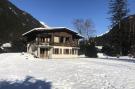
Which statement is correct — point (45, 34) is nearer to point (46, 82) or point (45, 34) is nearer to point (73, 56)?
point (73, 56)

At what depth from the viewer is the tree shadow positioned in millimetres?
30984

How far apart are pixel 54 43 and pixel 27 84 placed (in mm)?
39386

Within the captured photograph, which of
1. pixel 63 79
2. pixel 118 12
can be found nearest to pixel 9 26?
pixel 118 12

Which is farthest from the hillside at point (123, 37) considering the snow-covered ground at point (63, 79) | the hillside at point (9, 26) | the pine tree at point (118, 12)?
the hillside at point (9, 26)

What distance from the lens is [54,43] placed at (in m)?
71.5

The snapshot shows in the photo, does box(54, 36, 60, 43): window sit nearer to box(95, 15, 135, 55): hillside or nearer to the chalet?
the chalet

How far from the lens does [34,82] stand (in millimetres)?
33469

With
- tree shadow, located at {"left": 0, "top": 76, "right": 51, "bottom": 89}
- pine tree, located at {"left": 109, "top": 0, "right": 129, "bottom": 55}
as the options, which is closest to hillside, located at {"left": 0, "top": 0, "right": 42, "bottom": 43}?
pine tree, located at {"left": 109, "top": 0, "right": 129, "bottom": 55}

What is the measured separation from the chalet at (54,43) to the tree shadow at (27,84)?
1373 inches

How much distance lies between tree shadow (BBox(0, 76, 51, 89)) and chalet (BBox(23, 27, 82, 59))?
114 ft

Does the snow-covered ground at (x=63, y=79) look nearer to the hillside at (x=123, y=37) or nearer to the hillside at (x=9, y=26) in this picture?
the hillside at (x=123, y=37)

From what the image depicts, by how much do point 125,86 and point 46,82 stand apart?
8.43m

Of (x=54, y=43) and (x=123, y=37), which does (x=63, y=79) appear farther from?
(x=123, y=37)

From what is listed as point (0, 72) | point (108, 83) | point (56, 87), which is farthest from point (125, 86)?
point (0, 72)
